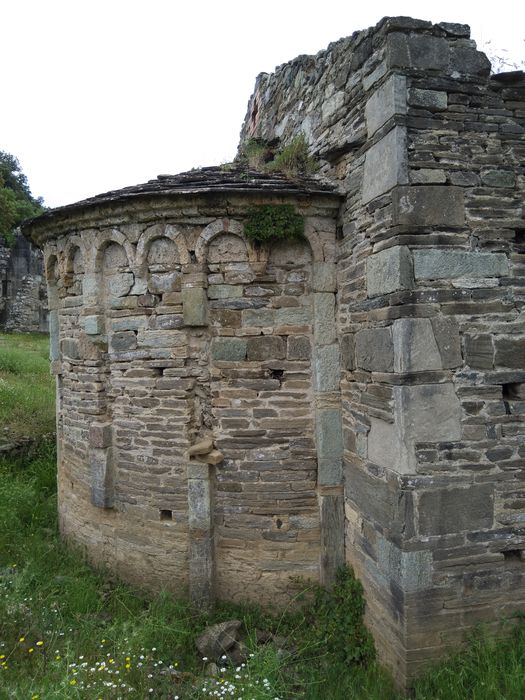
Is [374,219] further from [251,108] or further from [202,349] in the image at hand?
[251,108]

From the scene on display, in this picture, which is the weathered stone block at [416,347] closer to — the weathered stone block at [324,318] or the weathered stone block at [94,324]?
the weathered stone block at [324,318]

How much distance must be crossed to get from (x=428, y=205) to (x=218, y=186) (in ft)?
6.10

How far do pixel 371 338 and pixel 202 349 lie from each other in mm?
1623

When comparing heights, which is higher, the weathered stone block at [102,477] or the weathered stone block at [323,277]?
the weathered stone block at [323,277]

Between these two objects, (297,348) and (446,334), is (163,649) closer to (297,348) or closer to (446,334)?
(297,348)

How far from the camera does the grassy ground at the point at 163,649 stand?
10.7 feet

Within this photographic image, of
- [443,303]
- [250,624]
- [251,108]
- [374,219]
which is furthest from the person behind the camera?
[251,108]

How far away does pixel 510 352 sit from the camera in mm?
3471

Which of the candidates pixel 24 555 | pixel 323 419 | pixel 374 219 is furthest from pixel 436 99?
pixel 24 555

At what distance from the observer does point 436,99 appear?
11.2 ft

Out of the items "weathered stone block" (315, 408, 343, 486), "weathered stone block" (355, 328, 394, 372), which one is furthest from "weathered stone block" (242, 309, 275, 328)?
"weathered stone block" (315, 408, 343, 486)

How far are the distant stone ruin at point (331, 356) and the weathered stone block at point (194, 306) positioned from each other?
0.05 feet

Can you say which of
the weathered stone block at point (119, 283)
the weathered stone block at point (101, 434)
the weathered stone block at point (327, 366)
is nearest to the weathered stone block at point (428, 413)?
the weathered stone block at point (327, 366)

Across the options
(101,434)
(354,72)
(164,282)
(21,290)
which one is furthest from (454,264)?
(21,290)
